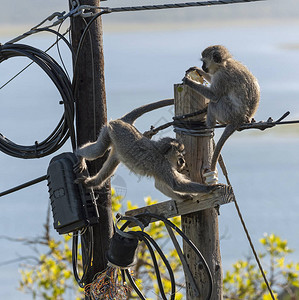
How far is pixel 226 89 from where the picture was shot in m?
5.99

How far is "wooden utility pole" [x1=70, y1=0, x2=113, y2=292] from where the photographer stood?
608 cm

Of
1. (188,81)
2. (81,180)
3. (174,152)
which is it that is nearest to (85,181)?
(81,180)

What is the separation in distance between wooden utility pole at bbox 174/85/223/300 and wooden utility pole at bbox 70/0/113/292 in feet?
3.21

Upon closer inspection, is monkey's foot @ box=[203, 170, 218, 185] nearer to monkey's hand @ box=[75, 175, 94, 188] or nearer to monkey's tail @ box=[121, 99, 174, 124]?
monkey's tail @ box=[121, 99, 174, 124]

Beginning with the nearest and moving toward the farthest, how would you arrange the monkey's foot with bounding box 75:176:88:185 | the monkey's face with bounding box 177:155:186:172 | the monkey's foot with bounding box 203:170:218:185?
the monkey's foot with bounding box 203:170:218:185 < the monkey's face with bounding box 177:155:186:172 < the monkey's foot with bounding box 75:176:88:185

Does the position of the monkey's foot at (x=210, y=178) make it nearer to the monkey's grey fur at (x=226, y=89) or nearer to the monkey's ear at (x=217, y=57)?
the monkey's grey fur at (x=226, y=89)

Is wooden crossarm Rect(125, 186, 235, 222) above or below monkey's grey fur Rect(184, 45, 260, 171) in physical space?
below

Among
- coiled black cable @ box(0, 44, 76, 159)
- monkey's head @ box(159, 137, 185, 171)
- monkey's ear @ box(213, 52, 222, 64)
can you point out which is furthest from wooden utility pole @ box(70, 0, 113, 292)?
monkey's ear @ box(213, 52, 222, 64)

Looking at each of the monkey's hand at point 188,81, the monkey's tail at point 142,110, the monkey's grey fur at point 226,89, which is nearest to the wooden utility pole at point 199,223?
the monkey's hand at point 188,81

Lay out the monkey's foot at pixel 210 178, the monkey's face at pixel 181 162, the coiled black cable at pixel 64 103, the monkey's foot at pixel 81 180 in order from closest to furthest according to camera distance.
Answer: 1. the monkey's foot at pixel 210 178
2. the monkey's face at pixel 181 162
3. the monkey's foot at pixel 81 180
4. the coiled black cable at pixel 64 103

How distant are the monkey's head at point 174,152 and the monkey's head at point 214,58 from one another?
113 centimetres

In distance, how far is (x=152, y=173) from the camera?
5473 millimetres

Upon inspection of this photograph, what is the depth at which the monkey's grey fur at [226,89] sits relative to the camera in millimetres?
5648

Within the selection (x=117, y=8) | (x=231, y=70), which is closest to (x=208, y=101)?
(x=231, y=70)
